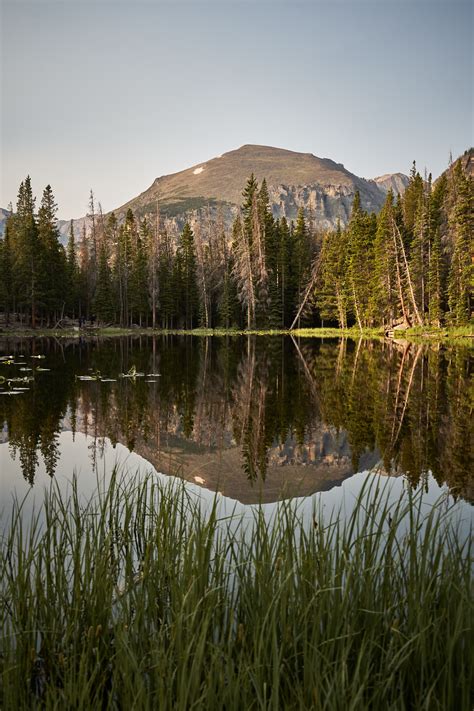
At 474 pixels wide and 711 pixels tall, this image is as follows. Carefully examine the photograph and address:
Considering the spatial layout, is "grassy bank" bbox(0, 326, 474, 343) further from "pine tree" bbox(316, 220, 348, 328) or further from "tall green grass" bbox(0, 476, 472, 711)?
"tall green grass" bbox(0, 476, 472, 711)

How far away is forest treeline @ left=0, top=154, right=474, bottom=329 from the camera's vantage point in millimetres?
55938

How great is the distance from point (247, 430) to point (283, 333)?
5828 centimetres

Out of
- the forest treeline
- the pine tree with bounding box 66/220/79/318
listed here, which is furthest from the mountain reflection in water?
the pine tree with bounding box 66/220/79/318

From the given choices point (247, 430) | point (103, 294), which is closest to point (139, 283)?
point (103, 294)

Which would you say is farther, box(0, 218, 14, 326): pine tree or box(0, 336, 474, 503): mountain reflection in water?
box(0, 218, 14, 326): pine tree

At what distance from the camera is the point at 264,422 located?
44.3 ft

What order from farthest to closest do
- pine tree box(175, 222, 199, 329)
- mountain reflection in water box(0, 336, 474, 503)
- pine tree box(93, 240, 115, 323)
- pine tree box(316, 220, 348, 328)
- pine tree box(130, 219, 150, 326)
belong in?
pine tree box(175, 222, 199, 329) < pine tree box(130, 219, 150, 326) < pine tree box(93, 240, 115, 323) < pine tree box(316, 220, 348, 328) < mountain reflection in water box(0, 336, 474, 503)

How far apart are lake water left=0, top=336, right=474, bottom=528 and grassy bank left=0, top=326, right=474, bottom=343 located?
87.9 ft

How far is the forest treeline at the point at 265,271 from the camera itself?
184ft

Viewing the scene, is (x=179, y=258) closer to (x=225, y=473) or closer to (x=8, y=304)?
(x=8, y=304)

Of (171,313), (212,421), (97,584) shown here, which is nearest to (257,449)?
A: (212,421)

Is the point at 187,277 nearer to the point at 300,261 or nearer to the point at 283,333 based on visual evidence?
the point at 300,261

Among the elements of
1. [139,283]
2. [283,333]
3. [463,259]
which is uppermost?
[139,283]

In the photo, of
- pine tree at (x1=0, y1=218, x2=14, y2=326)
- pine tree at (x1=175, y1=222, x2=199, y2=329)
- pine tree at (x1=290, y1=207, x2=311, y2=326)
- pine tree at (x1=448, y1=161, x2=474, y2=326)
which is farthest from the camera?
pine tree at (x1=175, y1=222, x2=199, y2=329)
